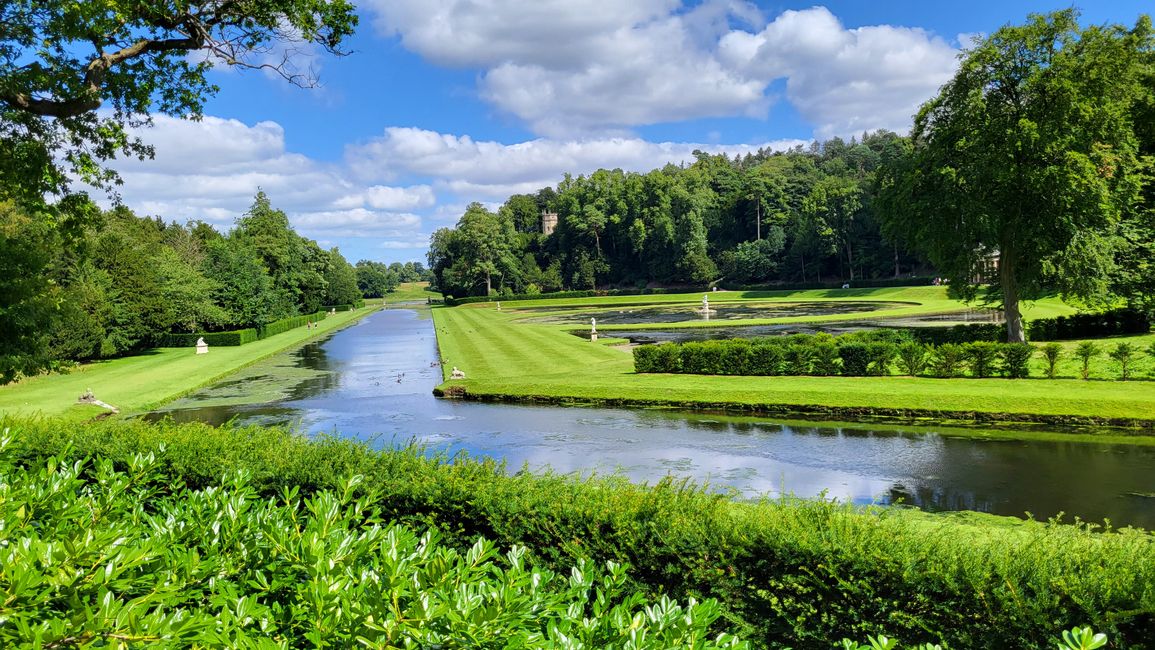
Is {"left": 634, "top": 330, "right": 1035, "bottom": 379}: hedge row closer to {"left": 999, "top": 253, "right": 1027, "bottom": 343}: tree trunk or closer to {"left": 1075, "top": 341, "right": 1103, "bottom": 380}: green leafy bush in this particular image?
{"left": 1075, "top": 341, "right": 1103, "bottom": 380}: green leafy bush

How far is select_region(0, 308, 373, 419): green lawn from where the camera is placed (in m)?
23.0

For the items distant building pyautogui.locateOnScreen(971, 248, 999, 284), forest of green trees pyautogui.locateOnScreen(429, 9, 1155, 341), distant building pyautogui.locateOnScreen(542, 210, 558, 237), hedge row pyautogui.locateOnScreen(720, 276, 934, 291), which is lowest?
hedge row pyautogui.locateOnScreen(720, 276, 934, 291)

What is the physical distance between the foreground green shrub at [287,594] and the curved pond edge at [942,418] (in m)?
14.9

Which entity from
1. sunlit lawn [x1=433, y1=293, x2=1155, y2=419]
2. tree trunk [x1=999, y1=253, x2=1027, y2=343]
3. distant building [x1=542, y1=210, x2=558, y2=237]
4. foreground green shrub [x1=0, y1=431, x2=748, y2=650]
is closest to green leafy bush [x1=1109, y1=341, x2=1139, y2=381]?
sunlit lawn [x1=433, y1=293, x2=1155, y2=419]

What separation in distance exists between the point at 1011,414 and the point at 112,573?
18146 millimetres

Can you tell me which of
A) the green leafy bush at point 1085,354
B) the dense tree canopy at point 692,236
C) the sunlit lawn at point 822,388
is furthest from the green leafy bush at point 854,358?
the dense tree canopy at point 692,236

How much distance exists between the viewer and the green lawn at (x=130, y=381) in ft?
75.5

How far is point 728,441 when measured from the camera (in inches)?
619

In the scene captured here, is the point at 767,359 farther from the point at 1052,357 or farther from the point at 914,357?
the point at 1052,357

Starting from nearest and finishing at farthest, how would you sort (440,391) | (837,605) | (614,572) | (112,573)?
(112,573) → (614,572) → (837,605) → (440,391)

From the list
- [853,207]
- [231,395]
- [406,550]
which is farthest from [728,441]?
[853,207]

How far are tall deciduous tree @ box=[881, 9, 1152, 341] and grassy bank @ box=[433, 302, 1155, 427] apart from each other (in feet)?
11.5

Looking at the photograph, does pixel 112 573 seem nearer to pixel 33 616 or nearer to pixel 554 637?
pixel 33 616

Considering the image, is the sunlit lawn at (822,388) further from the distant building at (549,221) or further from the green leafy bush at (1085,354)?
the distant building at (549,221)
